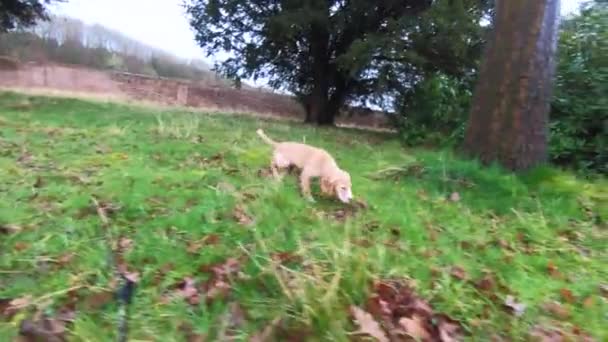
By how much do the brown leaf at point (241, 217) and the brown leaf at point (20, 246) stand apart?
1.03 meters

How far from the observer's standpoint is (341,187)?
347 cm

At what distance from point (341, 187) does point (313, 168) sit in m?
0.29

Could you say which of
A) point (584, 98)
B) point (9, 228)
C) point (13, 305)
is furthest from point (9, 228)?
point (584, 98)

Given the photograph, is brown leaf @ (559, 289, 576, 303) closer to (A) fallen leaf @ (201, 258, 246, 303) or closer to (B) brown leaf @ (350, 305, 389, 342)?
(B) brown leaf @ (350, 305, 389, 342)

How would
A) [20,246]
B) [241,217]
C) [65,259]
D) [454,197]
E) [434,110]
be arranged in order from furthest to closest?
[434,110] → [454,197] → [241,217] → [20,246] → [65,259]

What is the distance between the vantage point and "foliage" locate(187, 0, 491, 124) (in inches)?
411

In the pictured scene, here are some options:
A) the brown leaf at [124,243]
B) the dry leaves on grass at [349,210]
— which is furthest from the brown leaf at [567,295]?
the brown leaf at [124,243]

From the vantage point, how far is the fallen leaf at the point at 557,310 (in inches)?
95.2

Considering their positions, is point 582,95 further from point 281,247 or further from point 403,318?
point 403,318

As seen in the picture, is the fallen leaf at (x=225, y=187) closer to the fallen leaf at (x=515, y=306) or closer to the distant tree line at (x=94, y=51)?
the fallen leaf at (x=515, y=306)

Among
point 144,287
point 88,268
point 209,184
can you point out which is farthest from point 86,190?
point 144,287

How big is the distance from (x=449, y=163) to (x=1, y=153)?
3661 millimetres

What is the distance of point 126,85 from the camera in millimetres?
16047

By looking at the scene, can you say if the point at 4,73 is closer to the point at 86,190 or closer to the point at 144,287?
the point at 86,190
